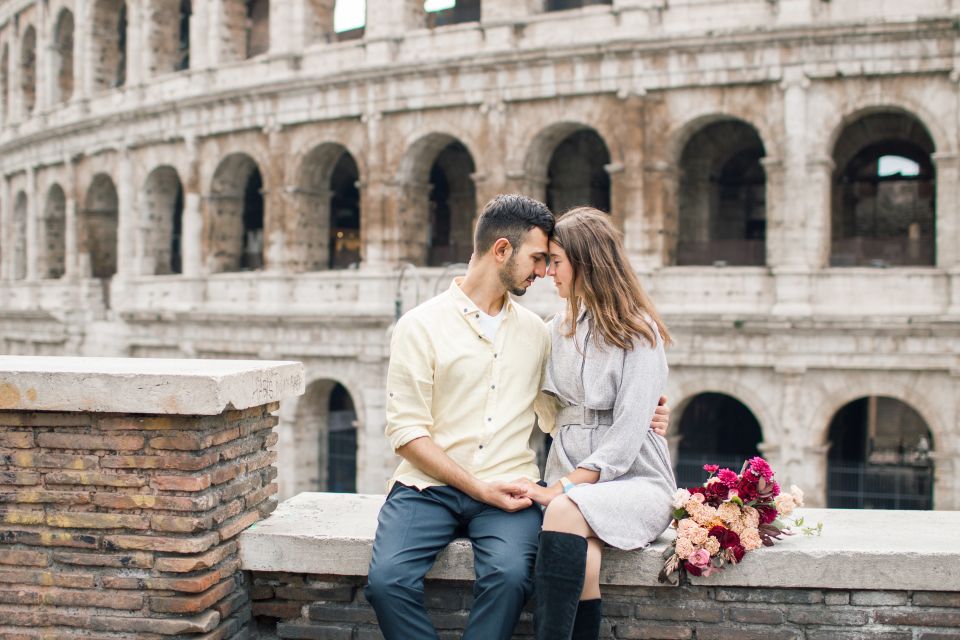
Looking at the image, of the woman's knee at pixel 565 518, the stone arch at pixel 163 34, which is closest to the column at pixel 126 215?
the stone arch at pixel 163 34

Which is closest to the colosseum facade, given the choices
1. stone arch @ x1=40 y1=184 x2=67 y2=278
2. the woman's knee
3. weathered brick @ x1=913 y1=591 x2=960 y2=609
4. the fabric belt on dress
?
stone arch @ x1=40 y1=184 x2=67 y2=278

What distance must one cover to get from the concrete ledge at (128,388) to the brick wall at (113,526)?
0.33 feet

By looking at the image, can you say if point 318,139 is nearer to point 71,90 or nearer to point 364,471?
point 364,471

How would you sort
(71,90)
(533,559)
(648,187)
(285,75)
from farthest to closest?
(71,90) → (285,75) → (648,187) → (533,559)

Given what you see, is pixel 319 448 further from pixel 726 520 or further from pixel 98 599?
pixel 726 520

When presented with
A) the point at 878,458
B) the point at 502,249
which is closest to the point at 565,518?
the point at 502,249

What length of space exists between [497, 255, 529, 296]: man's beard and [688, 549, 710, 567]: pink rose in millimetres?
1413

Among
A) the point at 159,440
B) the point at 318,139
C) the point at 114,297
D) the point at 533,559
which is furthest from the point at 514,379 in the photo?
the point at 114,297

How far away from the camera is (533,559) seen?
4.46 m

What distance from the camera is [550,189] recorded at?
65.6ft

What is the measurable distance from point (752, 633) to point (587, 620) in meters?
0.86

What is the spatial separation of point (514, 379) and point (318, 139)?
1559 centimetres

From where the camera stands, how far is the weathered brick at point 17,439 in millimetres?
4898

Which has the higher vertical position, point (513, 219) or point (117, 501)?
point (513, 219)
